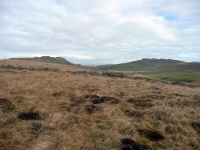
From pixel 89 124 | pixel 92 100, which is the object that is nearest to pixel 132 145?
pixel 89 124

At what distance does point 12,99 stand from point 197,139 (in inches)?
374

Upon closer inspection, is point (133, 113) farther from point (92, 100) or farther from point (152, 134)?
point (92, 100)

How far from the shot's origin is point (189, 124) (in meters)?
8.24

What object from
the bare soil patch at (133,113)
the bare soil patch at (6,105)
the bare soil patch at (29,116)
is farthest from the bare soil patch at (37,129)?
the bare soil patch at (133,113)

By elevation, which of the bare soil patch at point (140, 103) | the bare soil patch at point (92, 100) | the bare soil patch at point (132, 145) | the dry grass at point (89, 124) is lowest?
the bare soil patch at point (132, 145)

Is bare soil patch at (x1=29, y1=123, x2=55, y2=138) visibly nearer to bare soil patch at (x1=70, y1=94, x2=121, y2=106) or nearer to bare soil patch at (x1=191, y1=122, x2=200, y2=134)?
bare soil patch at (x1=70, y1=94, x2=121, y2=106)

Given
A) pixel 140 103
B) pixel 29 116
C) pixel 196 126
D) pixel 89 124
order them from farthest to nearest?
1. pixel 140 103
2. pixel 196 126
3. pixel 29 116
4. pixel 89 124

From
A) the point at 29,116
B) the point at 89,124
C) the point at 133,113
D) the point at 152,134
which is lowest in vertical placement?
the point at 152,134

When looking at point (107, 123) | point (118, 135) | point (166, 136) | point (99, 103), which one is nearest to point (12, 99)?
point (99, 103)

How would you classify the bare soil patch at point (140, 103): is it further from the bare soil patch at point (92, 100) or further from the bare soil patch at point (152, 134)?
the bare soil patch at point (152, 134)

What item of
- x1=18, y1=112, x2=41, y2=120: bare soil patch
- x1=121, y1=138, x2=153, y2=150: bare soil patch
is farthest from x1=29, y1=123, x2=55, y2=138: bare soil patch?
x1=121, y1=138, x2=153, y2=150: bare soil patch

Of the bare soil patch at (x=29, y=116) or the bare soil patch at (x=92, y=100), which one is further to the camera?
the bare soil patch at (x=92, y=100)

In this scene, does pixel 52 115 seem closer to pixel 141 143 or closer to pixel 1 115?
pixel 1 115

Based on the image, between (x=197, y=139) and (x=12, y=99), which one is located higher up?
(x=12, y=99)
